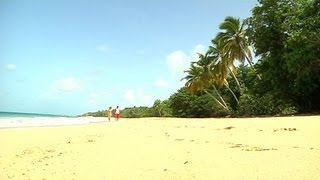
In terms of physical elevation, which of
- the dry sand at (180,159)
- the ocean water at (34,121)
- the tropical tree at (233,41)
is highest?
the tropical tree at (233,41)

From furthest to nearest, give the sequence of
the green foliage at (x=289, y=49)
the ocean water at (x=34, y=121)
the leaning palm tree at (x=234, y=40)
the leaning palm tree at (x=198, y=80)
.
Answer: the leaning palm tree at (x=198, y=80) < the leaning palm tree at (x=234, y=40) < the ocean water at (x=34, y=121) < the green foliage at (x=289, y=49)

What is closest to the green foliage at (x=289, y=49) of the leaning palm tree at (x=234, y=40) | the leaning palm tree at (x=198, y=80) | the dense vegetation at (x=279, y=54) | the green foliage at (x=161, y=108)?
the dense vegetation at (x=279, y=54)

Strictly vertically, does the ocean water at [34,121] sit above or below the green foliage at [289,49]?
below

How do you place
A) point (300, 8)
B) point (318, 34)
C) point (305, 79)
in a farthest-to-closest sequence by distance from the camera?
point (300, 8) < point (305, 79) < point (318, 34)

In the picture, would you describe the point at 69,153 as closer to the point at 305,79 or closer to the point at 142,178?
the point at 142,178

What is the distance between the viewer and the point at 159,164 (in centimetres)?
740

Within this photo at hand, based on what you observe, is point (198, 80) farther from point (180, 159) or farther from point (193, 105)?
point (180, 159)

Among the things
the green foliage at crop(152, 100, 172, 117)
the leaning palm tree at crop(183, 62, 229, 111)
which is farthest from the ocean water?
the green foliage at crop(152, 100, 172, 117)

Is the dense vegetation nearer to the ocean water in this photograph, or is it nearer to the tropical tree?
the tropical tree

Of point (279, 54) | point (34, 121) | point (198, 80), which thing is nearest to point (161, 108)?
point (198, 80)

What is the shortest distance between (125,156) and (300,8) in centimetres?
2384

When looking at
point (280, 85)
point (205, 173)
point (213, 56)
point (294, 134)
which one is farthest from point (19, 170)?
point (213, 56)

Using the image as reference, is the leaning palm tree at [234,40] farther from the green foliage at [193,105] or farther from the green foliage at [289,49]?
the green foliage at [193,105]

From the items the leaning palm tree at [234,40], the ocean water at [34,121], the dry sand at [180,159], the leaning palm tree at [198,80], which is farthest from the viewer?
the leaning palm tree at [198,80]
